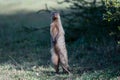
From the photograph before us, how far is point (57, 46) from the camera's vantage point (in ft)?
33.8

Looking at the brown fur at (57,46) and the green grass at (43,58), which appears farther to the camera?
the green grass at (43,58)

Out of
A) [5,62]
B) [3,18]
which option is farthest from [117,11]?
[3,18]

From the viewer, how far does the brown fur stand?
10.3 metres

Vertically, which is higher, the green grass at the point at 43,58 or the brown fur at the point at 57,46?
the brown fur at the point at 57,46

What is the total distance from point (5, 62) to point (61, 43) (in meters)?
2.33

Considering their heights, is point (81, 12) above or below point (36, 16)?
above

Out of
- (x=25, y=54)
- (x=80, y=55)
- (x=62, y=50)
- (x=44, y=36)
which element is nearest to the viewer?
(x=62, y=50)

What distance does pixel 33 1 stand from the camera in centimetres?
2478

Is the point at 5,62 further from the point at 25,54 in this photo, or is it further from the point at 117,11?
the point at 117,11

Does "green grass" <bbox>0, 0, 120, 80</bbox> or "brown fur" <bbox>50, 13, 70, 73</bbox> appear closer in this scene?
"brown fur" <bbox>50, 13, 70, 73</bbox>

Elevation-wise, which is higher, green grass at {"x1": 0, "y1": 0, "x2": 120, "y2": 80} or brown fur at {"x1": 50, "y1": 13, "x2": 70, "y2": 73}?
brown fur at {"x1": 50, "y1": 13, "x2": 70, "y2": 73}

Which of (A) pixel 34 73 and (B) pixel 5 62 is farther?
(B) pixel 5 62

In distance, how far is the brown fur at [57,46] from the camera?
33.9 feet

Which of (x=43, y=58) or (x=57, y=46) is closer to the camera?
(x=57, y=46)
